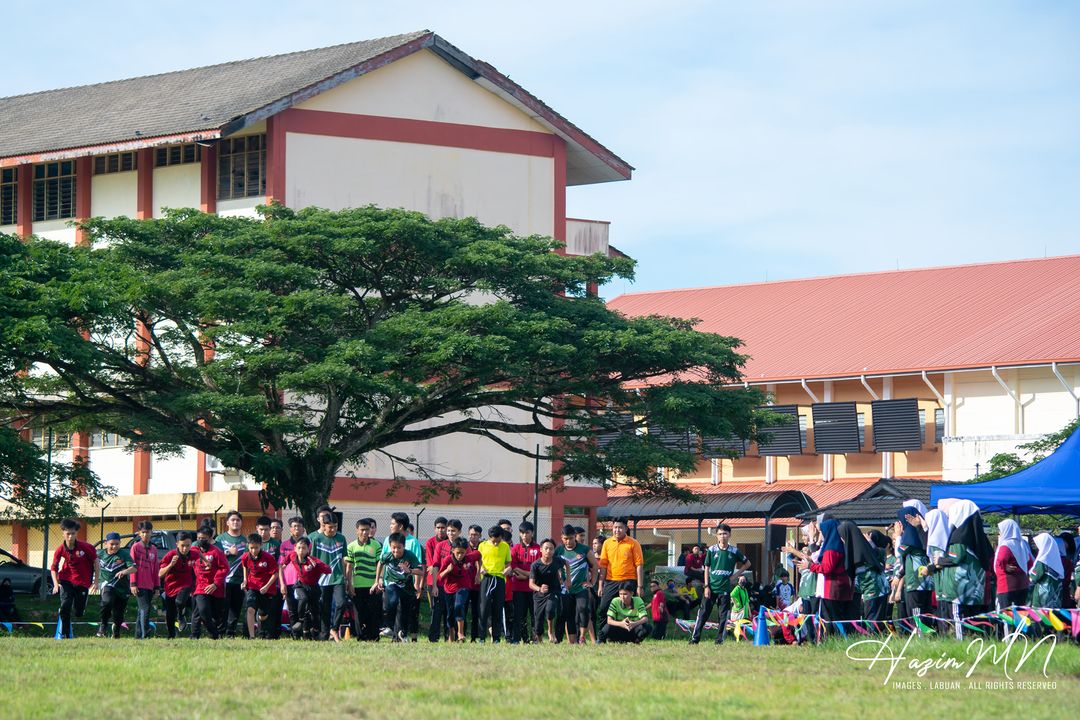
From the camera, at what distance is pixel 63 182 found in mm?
43219

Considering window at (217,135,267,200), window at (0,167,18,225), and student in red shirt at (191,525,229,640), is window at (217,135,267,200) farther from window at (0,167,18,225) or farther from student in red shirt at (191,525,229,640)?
student in red shirt at (191,525,229,640)

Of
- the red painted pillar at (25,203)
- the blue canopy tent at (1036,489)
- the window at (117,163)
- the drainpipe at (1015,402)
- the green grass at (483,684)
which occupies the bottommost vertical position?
the green grass at (483,684)

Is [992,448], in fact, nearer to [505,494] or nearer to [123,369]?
[505,494]

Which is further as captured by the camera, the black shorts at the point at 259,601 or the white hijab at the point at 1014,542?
the black shorts at the point at 259,601

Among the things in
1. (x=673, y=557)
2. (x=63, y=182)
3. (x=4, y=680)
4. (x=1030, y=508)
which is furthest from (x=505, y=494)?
(x=4, y=680)

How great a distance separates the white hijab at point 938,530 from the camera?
62.7 feet

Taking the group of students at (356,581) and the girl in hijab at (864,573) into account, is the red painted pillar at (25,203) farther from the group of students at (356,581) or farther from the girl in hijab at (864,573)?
the girl in hijab at (864,573)

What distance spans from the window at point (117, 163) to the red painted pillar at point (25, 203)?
216 cm

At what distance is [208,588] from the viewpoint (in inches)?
837

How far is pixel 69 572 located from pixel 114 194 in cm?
2238

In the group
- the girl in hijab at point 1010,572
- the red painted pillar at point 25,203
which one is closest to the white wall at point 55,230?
the red painted pillar at point 25,203

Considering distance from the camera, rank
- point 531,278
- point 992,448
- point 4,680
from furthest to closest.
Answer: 1. point 992,448
2. point 531,278
3. point 4,680

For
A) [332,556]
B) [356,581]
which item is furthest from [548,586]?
[332,556]

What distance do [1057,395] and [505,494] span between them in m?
16.4
